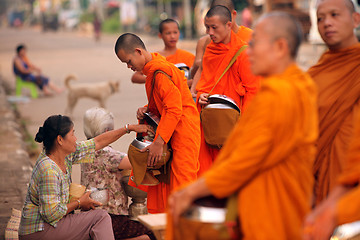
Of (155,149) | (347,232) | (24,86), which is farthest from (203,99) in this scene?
(24,86)

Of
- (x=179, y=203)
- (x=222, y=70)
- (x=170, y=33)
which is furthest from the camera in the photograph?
(x=170, y=33)

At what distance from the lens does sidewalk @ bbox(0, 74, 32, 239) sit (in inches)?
243

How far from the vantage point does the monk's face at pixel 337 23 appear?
3.56m

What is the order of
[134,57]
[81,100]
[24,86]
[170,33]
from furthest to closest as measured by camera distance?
[24,86] → [81,100] → [170,33] → [134,57]

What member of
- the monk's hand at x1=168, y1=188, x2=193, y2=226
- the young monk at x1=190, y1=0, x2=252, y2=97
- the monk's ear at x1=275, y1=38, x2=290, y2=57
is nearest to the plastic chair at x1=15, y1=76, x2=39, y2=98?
the young monk at x1=190, y1=0, x2=252, y2=97

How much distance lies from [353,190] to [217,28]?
2.84 metres

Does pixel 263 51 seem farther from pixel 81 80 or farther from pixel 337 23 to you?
pixel 81 80

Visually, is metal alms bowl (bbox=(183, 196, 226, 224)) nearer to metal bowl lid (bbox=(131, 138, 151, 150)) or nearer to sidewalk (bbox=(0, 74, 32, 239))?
metal bowl lid (bbox=(131, 138, 151, 150))

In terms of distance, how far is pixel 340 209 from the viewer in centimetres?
250

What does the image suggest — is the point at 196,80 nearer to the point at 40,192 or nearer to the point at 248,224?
the point at 40,192

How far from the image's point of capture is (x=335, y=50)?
3648 millimetres

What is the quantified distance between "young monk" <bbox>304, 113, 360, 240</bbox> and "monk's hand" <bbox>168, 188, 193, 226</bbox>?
492 mm

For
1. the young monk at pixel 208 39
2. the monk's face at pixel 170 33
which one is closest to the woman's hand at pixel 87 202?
the young monk at pixel 208 39

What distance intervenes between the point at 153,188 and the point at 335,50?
198 cm
